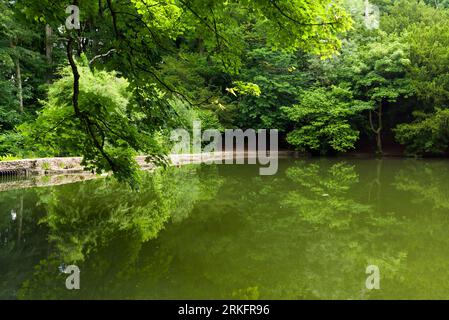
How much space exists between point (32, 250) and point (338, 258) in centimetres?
326

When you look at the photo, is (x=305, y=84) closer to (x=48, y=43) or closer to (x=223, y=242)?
(x=48, y=43)

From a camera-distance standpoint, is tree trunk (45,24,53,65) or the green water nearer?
the green water

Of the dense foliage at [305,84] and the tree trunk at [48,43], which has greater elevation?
the tree trunk at [48,43]

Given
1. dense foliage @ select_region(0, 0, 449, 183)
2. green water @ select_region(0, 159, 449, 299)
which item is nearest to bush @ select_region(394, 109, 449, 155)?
dense foliage @ select_region(0, 0, 449, 183)

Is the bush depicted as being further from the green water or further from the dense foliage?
the green water

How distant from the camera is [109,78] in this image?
13195 millimetres

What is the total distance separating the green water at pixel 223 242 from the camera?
3.25 m

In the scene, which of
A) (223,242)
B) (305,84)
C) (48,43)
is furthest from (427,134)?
(48,43)

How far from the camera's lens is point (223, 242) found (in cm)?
455

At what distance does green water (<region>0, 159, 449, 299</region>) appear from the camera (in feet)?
10.7

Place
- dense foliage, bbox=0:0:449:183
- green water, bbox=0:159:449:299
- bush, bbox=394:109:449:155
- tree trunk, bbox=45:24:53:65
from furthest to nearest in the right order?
1. tree trunk, bbox=45:24:53:65
2. bush, bbox=394:109:449:155
3. dense foliage, bbox=0:0:449:183
4. green water, bbox=0:159:449:299

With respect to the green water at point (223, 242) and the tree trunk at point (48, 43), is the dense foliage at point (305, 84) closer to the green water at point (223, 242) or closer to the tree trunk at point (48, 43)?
the tree trunk at point (48, 43)

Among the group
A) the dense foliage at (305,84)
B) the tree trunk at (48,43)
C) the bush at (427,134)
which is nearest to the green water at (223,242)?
the dense foliage at (305,84)

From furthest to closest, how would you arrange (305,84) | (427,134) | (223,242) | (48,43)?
(305,84), (48,43), (427,134), (223,242)
